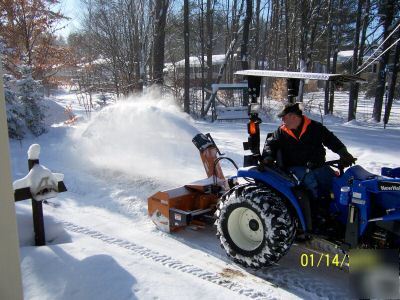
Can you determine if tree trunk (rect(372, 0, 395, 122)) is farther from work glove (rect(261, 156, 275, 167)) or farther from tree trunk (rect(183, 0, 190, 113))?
work glove (rect(261, 156, 275, 167))

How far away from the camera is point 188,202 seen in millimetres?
5355

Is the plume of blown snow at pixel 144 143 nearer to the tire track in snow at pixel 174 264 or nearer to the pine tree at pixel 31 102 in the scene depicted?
the tire track in snow at pixel 174 264

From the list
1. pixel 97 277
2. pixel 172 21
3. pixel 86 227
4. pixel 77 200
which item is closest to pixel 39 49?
pixel 172 21

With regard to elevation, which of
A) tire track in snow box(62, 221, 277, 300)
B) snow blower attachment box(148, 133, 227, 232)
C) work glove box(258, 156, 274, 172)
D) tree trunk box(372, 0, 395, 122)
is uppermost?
tree trunk box(372, 0, 395, 122)

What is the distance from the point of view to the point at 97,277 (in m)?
3.63

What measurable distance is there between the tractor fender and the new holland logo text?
775mm

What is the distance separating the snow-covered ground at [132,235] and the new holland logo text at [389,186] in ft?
3.34

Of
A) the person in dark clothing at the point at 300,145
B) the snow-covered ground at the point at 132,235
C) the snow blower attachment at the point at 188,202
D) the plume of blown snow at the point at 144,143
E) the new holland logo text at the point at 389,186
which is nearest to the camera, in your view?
the new holland logo text at the point at 389,186

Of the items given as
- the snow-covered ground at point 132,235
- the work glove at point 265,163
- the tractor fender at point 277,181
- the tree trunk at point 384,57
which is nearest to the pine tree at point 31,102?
the snow-covered ground at point 132,235

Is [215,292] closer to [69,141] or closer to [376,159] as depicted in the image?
[376,159]

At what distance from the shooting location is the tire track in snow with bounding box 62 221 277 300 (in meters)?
3.62

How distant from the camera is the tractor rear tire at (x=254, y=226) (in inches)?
150

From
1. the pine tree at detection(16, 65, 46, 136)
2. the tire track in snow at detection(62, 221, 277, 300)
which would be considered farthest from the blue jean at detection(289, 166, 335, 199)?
the pine tree at detection(16, 65, 46, 136)

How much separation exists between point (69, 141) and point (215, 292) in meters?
7.27
